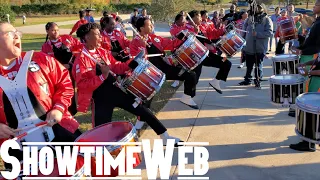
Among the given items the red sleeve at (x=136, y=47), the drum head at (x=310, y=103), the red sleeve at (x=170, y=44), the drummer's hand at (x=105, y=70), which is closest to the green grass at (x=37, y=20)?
the red sleeve at (x=170, y=44)

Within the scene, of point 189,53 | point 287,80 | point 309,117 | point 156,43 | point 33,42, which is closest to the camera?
point 309,117

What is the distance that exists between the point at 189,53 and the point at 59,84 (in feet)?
9.40

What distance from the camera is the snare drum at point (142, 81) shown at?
390 cm

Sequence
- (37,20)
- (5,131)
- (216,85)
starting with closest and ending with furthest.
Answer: (5,131) < (216,85) < (37,20)

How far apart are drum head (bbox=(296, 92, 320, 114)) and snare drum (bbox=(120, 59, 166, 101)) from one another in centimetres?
153

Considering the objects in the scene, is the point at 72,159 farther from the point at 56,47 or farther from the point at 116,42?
the point at 116,42

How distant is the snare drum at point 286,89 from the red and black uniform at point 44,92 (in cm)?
286

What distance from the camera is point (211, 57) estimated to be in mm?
6461

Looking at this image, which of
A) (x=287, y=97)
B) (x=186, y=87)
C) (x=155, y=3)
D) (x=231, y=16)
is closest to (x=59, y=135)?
(x=287, y=97)

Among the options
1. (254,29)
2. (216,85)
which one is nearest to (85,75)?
(216,85)

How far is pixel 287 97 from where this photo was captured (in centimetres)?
457

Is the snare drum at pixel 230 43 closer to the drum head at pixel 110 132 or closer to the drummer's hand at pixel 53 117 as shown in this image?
the drum head at pixel 110 132

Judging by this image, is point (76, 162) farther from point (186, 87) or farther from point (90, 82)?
point (186, 87)

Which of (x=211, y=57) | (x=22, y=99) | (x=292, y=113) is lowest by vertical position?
(x=292, y=113)
